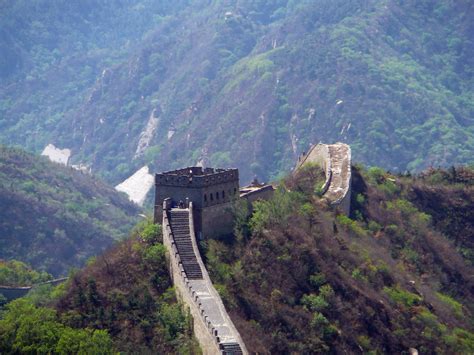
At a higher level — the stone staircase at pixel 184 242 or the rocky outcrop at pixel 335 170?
the rocky outcrop at pixel 335 170

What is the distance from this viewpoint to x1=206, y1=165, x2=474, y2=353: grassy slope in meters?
73.0

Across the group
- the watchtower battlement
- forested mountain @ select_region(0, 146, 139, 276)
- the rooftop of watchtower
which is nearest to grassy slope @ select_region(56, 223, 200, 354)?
the watchtower battlement

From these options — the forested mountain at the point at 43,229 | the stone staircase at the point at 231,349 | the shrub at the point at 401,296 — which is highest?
the forested mountain at the point at 43,229

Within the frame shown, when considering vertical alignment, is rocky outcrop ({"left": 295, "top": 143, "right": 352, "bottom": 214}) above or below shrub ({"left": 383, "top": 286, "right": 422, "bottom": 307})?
above

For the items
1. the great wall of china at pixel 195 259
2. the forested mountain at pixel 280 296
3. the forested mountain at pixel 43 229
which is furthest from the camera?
the forested mountain at pixel 43 229

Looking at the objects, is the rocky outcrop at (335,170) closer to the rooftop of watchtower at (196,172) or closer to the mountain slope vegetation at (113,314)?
the rooftop of watchtower at (196,172)

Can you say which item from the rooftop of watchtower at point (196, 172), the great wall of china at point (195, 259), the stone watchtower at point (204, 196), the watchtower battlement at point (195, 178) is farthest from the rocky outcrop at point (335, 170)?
the stone watchtower at point (204, 196)

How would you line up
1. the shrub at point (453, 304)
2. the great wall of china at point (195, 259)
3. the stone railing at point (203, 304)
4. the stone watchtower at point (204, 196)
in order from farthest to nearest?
the shrub at point (453, 304) → the stone watchtower at point (204, 196) → the great wall of china at point (195, 259) → the stone railing at point (203, 304)

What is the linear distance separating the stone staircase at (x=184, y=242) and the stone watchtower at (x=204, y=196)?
811 millimetres

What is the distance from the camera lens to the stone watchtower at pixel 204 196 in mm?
75812

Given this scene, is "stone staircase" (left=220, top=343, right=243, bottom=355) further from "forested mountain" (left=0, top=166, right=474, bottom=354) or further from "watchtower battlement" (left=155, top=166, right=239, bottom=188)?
"watchtower battlement" (left=155, top=166, right=239, bottom=188)

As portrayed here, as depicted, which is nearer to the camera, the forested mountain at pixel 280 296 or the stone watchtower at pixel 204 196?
the forested mountain at pixel 280 296

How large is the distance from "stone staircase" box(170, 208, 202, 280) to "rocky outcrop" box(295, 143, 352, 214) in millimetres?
18527

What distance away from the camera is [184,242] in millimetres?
74188
